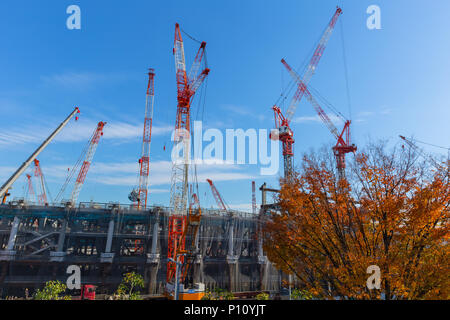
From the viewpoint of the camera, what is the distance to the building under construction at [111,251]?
41781 mm

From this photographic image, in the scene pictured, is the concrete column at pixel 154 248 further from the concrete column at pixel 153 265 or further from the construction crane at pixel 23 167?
the construction crane at pixel 23 167

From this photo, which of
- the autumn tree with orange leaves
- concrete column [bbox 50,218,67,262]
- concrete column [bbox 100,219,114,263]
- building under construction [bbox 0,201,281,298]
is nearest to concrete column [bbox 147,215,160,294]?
building under construction [bbox 0,201,281,298]

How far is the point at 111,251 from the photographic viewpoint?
46469 mm

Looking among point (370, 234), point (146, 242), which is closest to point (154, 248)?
point (146, 242)

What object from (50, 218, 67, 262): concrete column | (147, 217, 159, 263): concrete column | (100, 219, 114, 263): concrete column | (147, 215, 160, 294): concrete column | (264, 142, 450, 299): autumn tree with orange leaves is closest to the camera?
(264, 142, 450, 299): autumn tree with orange leaves

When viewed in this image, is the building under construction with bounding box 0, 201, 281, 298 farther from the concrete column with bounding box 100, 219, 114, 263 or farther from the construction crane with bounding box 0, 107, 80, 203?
the construction crane with bounding box 0, 107, 80, 203

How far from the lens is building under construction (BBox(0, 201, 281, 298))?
4178cm

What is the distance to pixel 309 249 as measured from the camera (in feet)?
46.5

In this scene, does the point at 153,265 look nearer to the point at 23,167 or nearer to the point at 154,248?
the point at 154,248
